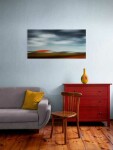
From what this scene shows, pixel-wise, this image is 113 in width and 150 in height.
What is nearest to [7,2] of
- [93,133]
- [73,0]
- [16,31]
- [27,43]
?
[16,31]

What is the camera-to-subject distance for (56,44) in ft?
17.4

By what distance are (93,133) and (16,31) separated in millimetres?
2703

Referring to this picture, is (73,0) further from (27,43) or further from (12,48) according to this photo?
(12,48)

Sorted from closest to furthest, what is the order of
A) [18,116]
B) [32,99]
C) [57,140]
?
[57,140]
[18,116]
[32,99]

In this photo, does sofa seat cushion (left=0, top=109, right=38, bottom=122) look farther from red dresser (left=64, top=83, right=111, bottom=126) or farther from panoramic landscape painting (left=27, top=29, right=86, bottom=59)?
panoramic landscape painting (left=27, top=29, right=86, bottom=59)

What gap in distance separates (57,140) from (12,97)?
1.41 meters

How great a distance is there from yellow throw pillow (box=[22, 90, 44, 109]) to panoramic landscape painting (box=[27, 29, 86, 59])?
3.27 ft

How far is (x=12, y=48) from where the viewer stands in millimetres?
5289

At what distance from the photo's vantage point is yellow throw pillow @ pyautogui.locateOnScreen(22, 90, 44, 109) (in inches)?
177

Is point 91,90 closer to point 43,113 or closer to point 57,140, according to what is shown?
point 43,113

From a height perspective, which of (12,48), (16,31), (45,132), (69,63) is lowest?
(45,132)

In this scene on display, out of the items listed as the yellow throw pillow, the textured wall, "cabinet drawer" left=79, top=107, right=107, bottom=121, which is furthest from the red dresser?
the yellow throw pillow

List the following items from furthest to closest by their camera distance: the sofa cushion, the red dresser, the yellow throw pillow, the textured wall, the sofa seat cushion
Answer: the textured wall, the red dresser, the sofa cushion, the yellow throw pillow, the sofa seat cushion

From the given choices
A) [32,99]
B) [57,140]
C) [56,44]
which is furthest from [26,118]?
[56,44]
